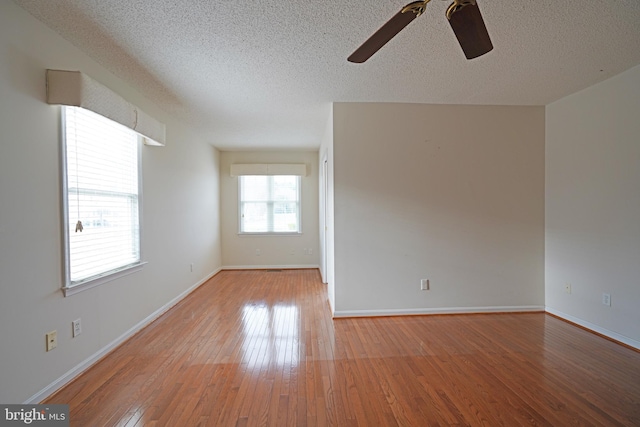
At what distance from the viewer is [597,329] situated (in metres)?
2.59

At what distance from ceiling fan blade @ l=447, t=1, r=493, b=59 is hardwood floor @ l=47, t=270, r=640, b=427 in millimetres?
2032

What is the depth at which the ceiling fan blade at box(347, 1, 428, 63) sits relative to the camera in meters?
1.16

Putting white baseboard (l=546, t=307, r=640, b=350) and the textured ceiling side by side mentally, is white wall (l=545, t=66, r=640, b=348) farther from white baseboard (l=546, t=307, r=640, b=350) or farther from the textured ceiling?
the textured ceiling

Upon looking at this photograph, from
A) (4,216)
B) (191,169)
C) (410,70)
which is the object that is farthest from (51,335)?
(410,70)

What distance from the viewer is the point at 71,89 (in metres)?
1.79

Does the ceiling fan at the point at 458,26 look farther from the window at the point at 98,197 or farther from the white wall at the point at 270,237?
the white wall at the point at 270,237

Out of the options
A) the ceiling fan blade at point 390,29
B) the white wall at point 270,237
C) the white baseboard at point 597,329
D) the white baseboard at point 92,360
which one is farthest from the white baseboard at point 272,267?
the ceiling fan blade at point 390,29

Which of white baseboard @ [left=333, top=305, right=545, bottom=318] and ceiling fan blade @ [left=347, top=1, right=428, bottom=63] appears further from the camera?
white baseboard @ [left=333, top=305, right=545, bottom=318]

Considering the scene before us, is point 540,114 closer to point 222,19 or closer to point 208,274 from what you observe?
point 222,19

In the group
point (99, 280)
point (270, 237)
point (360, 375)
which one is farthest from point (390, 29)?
point (270, 237)

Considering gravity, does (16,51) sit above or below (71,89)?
above

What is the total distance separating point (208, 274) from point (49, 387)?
3.01 metres

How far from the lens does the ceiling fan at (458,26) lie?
1162 mm

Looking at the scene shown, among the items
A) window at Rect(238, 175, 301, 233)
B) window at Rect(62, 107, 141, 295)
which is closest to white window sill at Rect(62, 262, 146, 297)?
window at Rect(62, 107, 141, 295)
